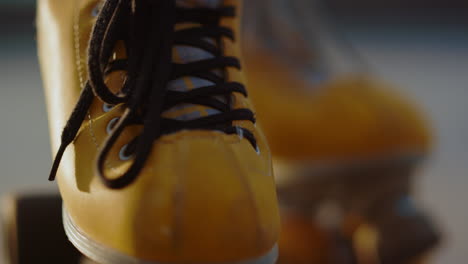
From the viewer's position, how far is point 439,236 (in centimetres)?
87

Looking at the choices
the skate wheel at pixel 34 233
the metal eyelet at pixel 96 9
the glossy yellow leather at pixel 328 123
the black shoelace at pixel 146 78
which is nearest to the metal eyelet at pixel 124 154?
the black shoelace at pixel 146 78

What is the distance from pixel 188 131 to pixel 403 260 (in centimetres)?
51

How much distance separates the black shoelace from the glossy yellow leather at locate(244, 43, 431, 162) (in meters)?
0.40

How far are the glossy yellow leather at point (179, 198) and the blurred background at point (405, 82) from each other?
0.49 meters

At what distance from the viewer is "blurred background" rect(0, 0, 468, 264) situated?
4.94ft

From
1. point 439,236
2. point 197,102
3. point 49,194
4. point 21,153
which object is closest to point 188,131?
point 197,102

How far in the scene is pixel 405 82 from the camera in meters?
2.80

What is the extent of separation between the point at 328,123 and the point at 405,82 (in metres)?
1.98

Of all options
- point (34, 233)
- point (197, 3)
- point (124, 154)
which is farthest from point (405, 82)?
point (124, 154)

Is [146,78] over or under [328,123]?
over

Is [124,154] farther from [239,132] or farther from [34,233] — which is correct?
[34,233]

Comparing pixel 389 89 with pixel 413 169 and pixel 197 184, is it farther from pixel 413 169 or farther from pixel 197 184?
pixel 197 184

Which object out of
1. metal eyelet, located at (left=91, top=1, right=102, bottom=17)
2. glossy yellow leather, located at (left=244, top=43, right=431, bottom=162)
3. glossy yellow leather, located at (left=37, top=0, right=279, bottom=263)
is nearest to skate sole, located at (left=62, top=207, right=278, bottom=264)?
glossy yellow leather, located at (left=37, top=0, right=279, bottom=263)

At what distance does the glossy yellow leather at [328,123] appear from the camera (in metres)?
0.91
